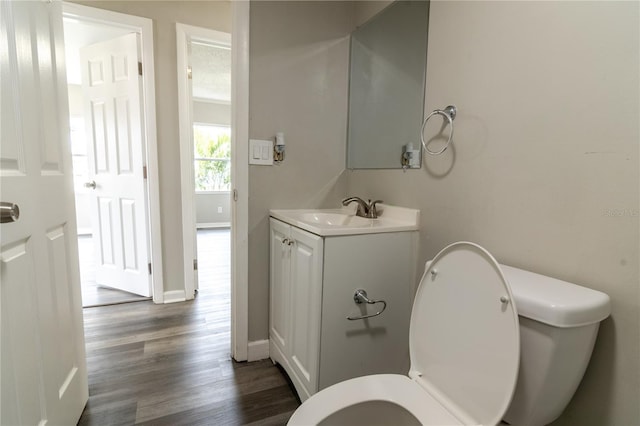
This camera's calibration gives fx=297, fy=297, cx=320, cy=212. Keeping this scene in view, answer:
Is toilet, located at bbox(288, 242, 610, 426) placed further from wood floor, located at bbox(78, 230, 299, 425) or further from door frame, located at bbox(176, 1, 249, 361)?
door frame, located at bbox(176, 1, 249, 361)

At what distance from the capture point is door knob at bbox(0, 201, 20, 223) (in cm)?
73

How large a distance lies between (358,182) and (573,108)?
1.07 m

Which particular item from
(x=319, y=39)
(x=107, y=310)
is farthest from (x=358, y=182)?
(x=107, y=310)

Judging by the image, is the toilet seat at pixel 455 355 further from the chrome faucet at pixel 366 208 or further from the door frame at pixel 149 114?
the door frame at pixel 149 114

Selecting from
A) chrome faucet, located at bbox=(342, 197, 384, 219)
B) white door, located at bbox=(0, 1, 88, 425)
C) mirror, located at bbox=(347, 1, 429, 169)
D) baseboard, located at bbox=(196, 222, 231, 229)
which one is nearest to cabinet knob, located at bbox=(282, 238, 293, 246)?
chrome faucet, located at bbox=(342, 197, 384, 219)

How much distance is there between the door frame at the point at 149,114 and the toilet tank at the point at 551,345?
94.9 inches

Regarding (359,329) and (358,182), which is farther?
(358,182)

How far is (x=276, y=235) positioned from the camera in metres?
1.61

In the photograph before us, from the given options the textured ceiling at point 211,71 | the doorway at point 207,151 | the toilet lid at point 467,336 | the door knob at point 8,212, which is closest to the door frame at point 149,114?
the doorway at point 207,151

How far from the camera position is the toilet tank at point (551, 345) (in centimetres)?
66

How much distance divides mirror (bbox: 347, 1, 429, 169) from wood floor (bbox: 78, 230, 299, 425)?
1307mm

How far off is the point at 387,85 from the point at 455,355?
1.35 m

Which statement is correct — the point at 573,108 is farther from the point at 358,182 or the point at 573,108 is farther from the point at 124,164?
the point at 124,164

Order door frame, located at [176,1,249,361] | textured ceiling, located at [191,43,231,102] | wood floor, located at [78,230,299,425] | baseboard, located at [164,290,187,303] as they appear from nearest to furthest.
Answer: wood floor, located at [78,230,299,425] → door frame, located at [176,1,249,361] → baseboard, located at [164,290,187,303] → textured ceiling, located at [191,43,231,102]
